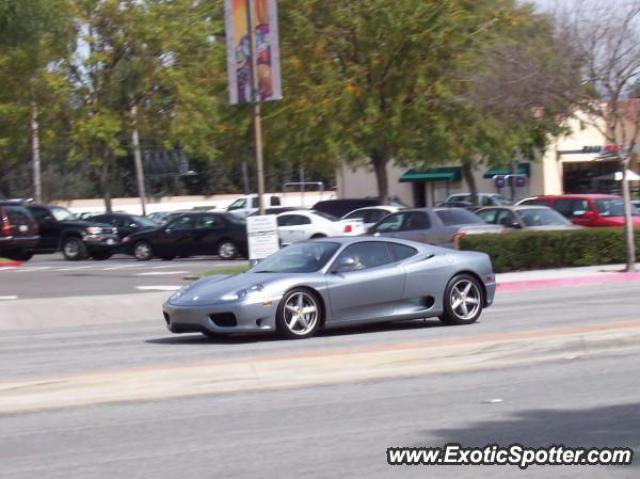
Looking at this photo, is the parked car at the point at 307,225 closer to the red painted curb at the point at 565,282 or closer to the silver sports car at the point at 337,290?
the red painted curb at the point at 565,282

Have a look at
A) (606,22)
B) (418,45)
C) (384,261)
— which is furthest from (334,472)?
(418,45)

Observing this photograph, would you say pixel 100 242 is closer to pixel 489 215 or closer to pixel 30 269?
pixel 30 269

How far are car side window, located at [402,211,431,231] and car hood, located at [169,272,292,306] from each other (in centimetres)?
1432

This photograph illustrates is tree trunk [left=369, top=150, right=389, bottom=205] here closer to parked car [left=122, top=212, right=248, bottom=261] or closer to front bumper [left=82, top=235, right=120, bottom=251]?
parked car [left=122, top=212, right=248, bottom=261]

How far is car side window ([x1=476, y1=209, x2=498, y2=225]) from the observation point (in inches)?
1216

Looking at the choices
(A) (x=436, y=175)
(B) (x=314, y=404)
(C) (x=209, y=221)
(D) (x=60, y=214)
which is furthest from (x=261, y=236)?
(A) (x=436, y=175)

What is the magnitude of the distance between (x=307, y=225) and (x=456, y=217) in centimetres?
885

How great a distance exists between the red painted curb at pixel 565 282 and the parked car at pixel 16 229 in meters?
16.5

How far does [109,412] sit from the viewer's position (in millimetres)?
9844

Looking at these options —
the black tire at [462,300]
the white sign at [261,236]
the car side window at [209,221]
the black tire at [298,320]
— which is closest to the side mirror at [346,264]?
the black tire at [298,320]

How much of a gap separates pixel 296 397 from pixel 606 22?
19.1 metres

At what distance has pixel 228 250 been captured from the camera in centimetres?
3572

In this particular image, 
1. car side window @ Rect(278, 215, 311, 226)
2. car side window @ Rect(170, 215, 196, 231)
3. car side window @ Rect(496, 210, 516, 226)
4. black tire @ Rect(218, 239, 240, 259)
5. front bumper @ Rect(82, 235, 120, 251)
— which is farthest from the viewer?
front bumper @ Rect(82, 235, 120, 251)

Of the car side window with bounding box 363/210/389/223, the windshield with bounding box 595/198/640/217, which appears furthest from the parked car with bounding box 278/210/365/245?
the windshield with bounding box 595/198/640/217
